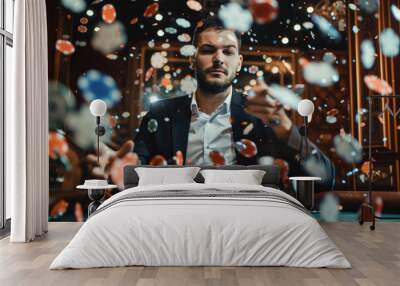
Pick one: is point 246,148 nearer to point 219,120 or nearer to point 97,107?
point 219,120

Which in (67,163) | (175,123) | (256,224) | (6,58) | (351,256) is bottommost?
(351,256)

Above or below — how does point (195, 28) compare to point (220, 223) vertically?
above

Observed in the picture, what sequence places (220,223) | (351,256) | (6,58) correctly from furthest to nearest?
(6,58)
(351,256)
(220,223)

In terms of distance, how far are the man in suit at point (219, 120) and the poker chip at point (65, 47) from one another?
1.28 meters

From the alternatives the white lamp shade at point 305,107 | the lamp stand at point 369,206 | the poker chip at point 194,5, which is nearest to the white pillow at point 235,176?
→ the white lamp shade at point 305,107

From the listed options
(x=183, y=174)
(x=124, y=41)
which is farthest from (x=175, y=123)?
(x=124, y=41)

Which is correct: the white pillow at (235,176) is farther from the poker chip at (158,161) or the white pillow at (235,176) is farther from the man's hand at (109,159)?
the man's hand at (109,159)

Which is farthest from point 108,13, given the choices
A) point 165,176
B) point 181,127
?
point 165,176

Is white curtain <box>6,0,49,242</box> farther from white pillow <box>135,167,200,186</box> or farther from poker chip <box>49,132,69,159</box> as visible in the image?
white pillow <box>135,167,200,186</box>

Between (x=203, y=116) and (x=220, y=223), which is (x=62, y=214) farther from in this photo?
(x=220, y=223)

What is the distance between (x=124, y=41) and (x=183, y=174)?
195 centimetres

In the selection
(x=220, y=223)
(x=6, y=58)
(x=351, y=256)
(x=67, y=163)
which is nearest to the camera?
(x=220, y=223)

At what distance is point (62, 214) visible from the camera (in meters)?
6.20

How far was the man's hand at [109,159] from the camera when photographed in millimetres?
6184
